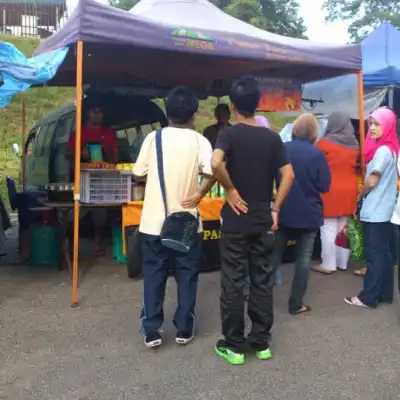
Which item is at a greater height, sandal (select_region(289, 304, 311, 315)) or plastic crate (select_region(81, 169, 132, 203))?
plastic crate (select_region(81, 169, 132, 203))

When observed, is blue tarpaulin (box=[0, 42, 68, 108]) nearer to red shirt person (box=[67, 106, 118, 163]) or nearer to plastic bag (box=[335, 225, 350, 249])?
red shirt person (box=[67, 106, 118, 163])

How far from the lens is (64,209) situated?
225 inches

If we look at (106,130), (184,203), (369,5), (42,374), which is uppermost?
(369,5)

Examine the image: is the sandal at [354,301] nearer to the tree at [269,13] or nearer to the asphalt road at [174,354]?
the asphalt road at [174,354]

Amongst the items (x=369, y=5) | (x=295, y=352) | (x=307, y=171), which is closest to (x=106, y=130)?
(x=307, y=171)

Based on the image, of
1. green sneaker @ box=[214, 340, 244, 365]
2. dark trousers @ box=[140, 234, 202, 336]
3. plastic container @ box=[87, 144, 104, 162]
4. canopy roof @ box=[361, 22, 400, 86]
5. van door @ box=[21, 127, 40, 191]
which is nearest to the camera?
green sneaker @ box=[214, 340, 244, 365]

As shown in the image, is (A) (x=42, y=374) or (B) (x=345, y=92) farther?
(B) (x=345, y=92)

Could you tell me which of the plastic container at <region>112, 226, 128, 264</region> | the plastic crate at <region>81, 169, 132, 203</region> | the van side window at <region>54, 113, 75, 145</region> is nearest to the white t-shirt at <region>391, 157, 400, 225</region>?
the plastic crate at <region>81, 169, 132, 203</region>

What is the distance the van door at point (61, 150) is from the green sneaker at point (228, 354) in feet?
12.0

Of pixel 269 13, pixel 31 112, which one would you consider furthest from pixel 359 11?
pixel 31 112

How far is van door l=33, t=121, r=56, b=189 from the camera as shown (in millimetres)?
7738

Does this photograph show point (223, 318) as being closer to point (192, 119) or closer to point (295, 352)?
point (295, 352)

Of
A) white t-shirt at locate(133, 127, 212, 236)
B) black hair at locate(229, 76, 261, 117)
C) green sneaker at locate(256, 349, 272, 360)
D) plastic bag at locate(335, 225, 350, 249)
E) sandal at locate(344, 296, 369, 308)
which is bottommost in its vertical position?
green sneaker at locate(256, 349, 272, 360)

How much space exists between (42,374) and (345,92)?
658 cm
